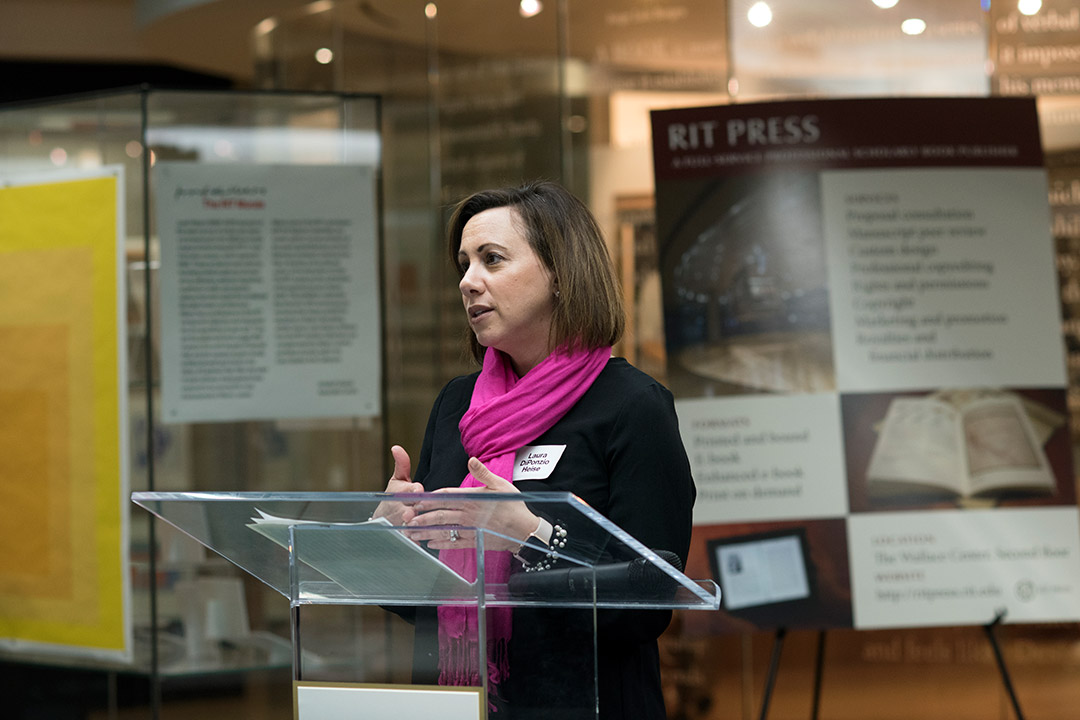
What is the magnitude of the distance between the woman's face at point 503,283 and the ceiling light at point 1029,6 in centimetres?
303

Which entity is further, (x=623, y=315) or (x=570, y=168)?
(x=570, y=168)

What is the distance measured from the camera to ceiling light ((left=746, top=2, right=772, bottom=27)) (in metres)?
4.02

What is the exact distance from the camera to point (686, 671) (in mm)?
4188

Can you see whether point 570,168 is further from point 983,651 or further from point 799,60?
point 983,651

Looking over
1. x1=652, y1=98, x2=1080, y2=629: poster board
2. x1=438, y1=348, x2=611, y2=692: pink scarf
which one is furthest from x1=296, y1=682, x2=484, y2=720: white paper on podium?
x1=652, y1=98, x2=1080, y2=629: poster board

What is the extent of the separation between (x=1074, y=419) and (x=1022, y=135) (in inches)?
45.2

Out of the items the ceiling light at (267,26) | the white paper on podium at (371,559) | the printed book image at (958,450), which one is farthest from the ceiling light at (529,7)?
the white paper on podium at (371,559)

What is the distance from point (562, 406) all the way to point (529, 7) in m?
2.93

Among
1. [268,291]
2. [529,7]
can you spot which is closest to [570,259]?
[268,291]

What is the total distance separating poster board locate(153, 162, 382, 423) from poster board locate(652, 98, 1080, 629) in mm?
1195

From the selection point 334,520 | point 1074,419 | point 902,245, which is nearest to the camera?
point 334,520

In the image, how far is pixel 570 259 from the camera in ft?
5.76

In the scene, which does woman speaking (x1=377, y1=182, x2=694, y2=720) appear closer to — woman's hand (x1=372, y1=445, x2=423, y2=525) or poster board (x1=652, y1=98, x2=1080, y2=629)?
woman's hand (x1=372, y1=445, x2=423, y2=525)

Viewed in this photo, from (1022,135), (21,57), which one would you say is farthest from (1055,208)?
(21,57)
